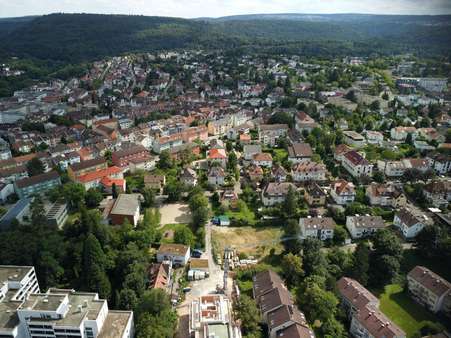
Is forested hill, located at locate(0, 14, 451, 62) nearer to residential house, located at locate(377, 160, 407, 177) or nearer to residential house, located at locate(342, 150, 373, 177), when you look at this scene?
residential house, located at locate(377, 160, 407, 177)

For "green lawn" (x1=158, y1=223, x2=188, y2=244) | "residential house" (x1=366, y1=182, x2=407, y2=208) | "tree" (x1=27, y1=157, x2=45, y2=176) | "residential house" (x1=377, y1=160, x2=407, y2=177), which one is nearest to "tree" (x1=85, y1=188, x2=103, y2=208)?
"green lawn" (x1=158, y1=223, x2=188, y2=244)

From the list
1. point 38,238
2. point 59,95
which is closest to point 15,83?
point 59,95

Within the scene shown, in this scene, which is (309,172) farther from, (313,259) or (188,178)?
(313,259)

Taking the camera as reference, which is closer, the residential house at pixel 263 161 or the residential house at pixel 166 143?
the residential house at pixel 263 161

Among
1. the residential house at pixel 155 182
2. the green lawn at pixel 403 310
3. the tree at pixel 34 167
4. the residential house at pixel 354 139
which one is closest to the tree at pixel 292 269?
the green lawn at pixel 403 310

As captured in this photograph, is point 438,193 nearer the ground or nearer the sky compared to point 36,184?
nearer the ground

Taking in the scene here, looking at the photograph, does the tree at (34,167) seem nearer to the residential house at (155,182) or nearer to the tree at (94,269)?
the residential house at (155,182)

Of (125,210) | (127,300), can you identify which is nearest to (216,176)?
(125,210)
